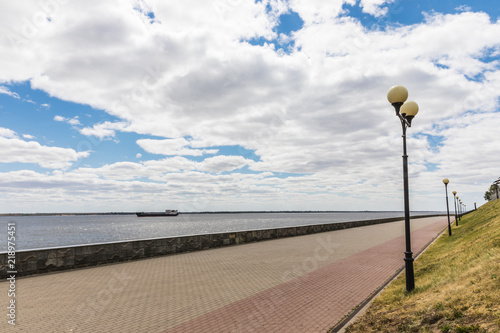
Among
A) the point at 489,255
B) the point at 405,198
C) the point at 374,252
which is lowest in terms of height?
the point at 374,252

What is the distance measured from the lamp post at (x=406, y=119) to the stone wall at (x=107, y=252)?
961 centimetres

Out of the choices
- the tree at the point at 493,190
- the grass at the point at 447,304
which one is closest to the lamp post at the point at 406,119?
the grass at the point at 447,304

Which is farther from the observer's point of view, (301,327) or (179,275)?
(179,275)

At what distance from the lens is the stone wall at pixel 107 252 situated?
31.3ft

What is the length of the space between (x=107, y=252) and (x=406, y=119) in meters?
10.7

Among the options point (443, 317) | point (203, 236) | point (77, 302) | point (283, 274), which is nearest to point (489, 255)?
point (443, 317)

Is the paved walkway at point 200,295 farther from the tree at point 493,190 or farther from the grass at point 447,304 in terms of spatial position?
the tree at point 493,190

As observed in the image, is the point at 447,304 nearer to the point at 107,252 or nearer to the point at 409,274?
the point at 409,274

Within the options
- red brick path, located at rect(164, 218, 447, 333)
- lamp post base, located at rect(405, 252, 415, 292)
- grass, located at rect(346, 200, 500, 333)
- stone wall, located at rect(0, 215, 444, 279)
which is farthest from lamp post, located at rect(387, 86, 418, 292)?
stone wall, located at rect(0, 215, 444, 279)

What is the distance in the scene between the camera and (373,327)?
17.7 ft

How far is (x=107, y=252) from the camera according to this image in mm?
11484

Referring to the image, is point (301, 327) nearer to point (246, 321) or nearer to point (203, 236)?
point (246, 321)

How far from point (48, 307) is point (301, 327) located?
5179 millimetres

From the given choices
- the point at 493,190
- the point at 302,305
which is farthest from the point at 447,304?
the point at 493,190
